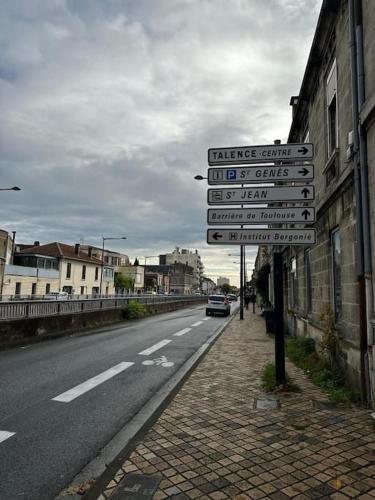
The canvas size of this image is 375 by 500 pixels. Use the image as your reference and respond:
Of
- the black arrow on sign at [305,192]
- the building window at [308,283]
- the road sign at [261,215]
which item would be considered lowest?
the building window at [308,283]

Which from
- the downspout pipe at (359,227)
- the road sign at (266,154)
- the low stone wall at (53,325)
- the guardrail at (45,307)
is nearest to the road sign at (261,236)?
the downspout pipe at (359,227)

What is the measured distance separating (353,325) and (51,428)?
4.65 meters

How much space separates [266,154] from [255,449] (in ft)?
15.3

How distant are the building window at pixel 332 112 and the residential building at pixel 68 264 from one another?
149ft

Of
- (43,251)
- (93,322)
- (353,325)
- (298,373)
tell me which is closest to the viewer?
(353,325)

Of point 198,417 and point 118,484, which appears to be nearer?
point 118,484

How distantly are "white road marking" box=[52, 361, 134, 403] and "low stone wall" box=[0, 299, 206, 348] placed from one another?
4.73 meters

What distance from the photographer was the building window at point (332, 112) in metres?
8.20

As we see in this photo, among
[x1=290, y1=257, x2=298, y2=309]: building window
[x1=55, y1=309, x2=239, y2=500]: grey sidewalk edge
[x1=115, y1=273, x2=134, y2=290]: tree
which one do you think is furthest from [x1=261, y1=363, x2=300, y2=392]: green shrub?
[x1=115, y1=273, x2=134, y2=290]: tree

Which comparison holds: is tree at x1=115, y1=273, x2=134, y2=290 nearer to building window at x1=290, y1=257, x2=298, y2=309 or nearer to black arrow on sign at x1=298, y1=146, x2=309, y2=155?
building window at x1=290, y1=257, x2=298, y2=309

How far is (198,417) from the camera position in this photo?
511 cm

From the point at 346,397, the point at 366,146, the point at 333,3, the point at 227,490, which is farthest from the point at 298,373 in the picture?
the point at 333,3

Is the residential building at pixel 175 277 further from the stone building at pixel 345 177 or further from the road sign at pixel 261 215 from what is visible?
the road sign at pixel 261 215

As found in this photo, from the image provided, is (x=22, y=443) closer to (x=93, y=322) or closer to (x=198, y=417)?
(x=198, y=417)
